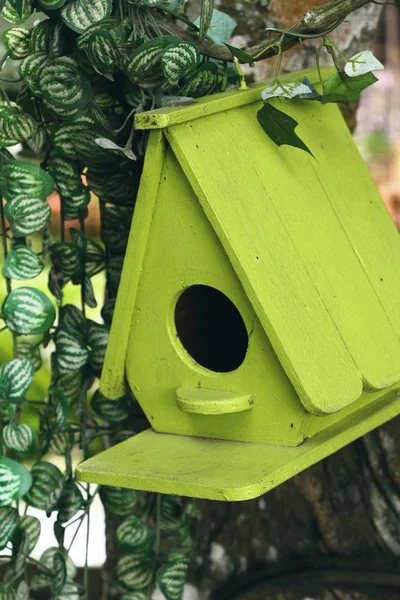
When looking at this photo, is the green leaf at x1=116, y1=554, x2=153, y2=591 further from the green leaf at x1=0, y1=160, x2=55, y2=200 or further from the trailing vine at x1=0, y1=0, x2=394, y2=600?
the green leaf at x1=0, y1=160, x2=55, y2=200

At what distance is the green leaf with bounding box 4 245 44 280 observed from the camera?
1563mm

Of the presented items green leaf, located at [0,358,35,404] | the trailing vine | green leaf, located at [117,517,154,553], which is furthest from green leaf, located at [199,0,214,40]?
green leaf, located at [117,517,154,553]

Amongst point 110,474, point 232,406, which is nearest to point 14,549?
point 110,474

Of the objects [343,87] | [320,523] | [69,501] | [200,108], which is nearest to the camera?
[200,108]

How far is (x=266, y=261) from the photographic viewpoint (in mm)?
1391

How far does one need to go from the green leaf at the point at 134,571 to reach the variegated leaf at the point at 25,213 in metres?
0.60

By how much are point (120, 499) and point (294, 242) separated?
573mm

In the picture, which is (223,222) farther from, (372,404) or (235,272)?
(372,404)

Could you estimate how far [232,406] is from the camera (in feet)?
4.58

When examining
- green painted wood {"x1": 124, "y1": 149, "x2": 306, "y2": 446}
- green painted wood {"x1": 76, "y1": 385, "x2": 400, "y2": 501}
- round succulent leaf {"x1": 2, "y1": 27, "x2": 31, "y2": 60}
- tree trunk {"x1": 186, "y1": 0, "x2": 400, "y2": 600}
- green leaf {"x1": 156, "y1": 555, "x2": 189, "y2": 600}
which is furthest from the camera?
tree trunk {"x1": 186, "y1": 0, "x2": 400, "y2": 600}

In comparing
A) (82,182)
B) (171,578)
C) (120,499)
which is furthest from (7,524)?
(82,182)

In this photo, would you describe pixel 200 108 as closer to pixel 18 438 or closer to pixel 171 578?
pixel 18 438

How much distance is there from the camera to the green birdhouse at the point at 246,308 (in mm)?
1361

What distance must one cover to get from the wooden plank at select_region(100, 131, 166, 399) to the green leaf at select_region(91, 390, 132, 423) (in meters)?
0.18
